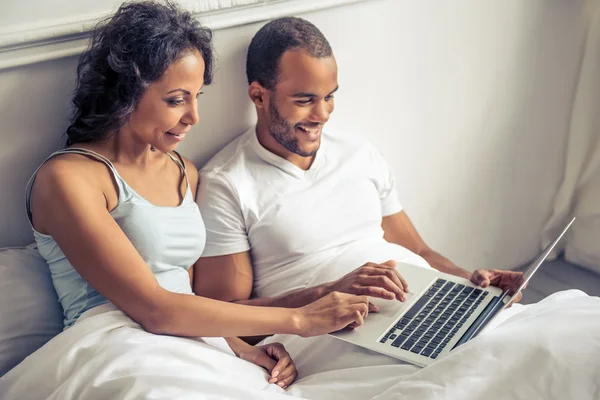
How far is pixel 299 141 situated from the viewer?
72.5 inches

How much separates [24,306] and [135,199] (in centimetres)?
29

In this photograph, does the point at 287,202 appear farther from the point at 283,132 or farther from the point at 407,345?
the point at 407,345

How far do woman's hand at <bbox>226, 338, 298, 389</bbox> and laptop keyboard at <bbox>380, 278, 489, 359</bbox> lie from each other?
21cm

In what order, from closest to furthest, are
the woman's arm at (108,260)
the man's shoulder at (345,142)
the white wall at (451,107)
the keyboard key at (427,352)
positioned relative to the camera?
1. the woman's arm at (108,260)
2. the keyboard key at (427,352)
3. the white wall at (451,107)
4. the man's shoulder at (345,142)

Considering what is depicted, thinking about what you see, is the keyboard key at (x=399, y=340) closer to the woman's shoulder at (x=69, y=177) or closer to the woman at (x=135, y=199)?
the woman at (x=135, y=199)

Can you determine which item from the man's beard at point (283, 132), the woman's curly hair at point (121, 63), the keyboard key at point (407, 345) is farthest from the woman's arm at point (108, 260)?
the man's beard at point (283, 132)

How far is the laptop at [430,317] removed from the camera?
5.14 ft

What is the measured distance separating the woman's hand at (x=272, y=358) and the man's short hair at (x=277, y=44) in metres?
0.58

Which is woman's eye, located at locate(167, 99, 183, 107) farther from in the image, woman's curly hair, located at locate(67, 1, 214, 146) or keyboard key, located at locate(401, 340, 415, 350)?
keyboard key, located at locate(401, 340, 415, 350)

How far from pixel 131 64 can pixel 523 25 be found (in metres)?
1.45

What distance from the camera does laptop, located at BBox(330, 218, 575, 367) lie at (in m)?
1.57

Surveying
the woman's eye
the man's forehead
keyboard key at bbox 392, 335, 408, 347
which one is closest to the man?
the man's forehead

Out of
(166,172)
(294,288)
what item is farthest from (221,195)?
(294,288)

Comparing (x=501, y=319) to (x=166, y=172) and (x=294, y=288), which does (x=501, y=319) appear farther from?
(x=166, y=172)
